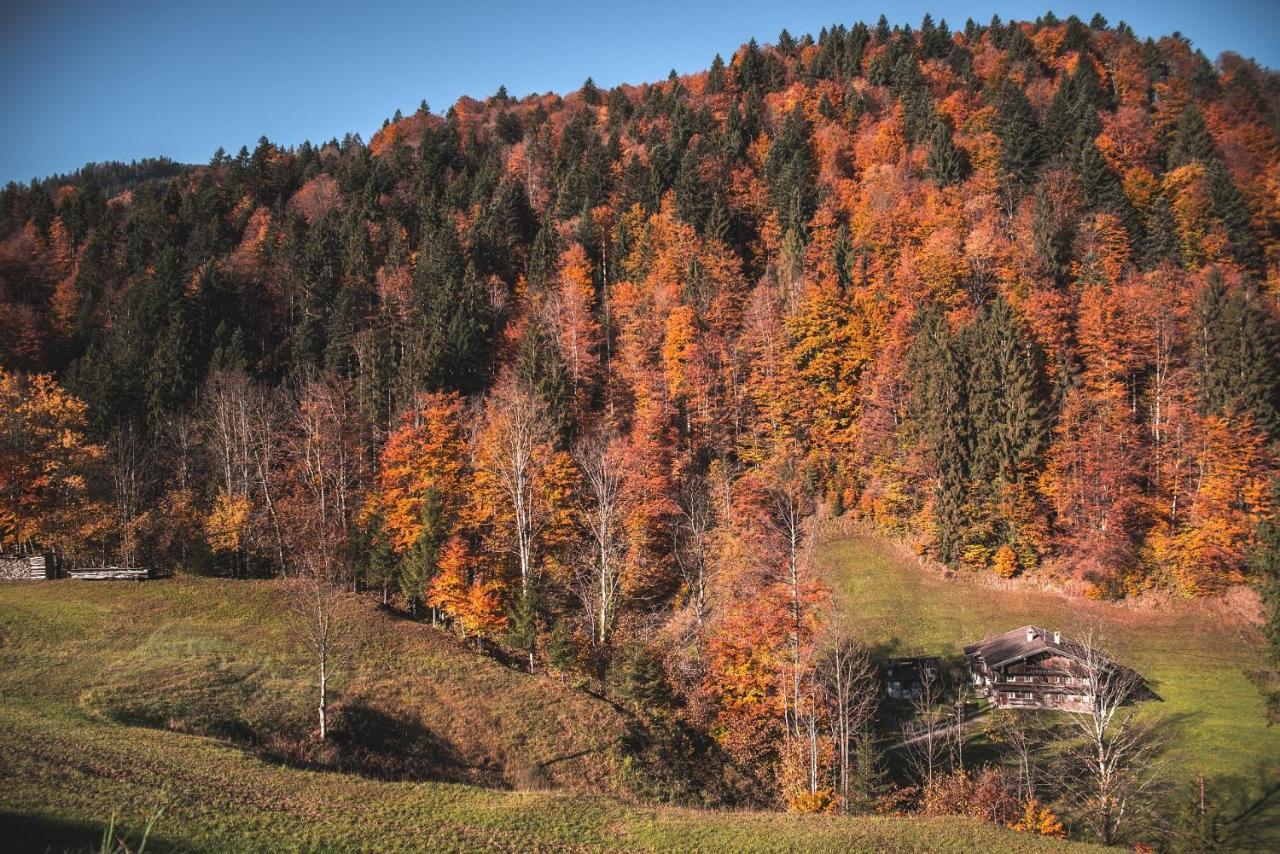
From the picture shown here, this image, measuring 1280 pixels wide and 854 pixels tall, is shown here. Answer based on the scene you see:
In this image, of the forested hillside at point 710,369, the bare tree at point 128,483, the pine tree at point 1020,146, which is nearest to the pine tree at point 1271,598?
the forested hillside at point 710,369

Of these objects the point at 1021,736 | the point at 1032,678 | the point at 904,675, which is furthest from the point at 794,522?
the point at 1032,678

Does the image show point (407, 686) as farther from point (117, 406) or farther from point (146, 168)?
point (146, 168)

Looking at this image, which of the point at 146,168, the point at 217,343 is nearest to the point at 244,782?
the point at 217,343

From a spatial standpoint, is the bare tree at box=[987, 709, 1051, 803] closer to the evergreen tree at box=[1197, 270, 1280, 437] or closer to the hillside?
the hillside

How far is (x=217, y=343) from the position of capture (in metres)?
58.5

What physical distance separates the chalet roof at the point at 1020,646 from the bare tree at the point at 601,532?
2126 centimetres

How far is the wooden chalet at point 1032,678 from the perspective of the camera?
34.9 m

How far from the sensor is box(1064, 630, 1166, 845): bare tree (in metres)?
22.6

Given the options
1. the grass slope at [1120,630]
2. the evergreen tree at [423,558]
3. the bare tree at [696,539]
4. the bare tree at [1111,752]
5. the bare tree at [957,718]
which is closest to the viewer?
the bare tree at [1111,752]

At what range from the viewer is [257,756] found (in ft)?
60.7

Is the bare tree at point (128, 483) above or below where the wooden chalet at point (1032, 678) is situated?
above

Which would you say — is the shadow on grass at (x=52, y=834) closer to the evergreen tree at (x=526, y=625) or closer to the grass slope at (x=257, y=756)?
the grass slope at (x=257, y=756)

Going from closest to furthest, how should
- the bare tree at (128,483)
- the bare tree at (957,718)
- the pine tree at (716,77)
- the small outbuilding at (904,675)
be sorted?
1. the bare tree at (957,718)
2. the small outbuilding at (904,675)
3. the bare tree at (128,483)
4. the pine tree at (716,77)

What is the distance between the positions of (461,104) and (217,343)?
8062 cm
